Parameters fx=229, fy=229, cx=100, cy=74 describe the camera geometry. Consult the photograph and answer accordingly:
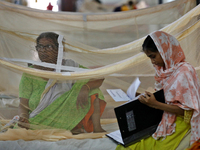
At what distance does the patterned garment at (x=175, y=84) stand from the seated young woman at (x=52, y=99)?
586mm

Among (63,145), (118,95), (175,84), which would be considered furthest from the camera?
(118,95)

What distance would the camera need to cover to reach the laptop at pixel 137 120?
1.26 meters

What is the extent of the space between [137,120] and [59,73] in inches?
26.9

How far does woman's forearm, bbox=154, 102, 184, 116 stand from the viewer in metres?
1.20

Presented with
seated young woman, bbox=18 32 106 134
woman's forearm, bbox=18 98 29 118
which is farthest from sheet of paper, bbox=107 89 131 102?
woman's forearm, bbox=18 98 29 118

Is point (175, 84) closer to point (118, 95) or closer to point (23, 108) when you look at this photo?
point (118, 95)

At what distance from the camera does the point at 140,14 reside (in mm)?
1992

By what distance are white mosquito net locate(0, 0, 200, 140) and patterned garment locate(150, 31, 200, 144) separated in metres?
0.46

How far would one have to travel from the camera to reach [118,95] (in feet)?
5.70

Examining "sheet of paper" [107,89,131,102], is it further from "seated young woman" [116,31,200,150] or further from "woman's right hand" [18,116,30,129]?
"woman's right hand" [18,116,30,129]

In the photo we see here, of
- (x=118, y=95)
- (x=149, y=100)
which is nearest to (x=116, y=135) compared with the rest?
(x=118, y=95)

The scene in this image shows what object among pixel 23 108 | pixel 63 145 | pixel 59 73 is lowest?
pixel 63 145

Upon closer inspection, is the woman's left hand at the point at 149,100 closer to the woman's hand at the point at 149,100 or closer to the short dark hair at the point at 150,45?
the woman's hand at the point at 149,100

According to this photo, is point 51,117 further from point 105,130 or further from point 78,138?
point 105,130
